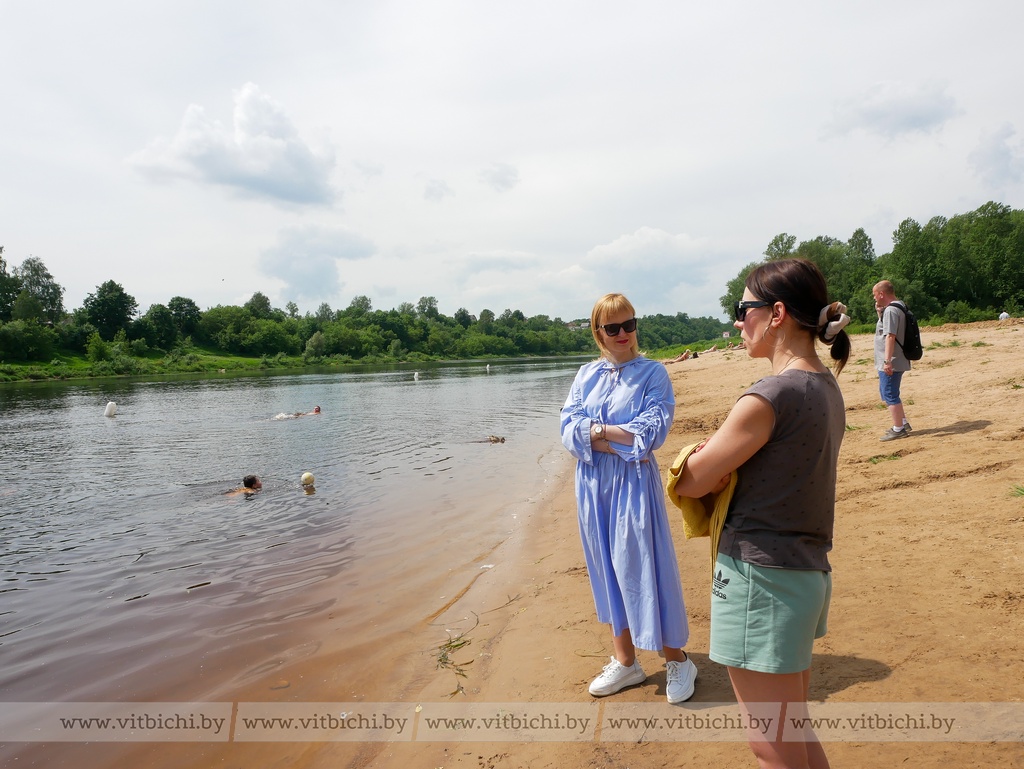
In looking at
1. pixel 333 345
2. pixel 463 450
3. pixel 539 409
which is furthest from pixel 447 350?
pixel 463 450

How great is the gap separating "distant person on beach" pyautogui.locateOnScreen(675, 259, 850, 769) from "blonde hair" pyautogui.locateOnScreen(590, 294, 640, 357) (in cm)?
160

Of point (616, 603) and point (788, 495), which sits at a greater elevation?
point (788, 495)

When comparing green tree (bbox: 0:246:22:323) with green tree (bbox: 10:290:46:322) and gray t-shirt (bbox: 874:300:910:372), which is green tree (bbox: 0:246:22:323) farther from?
gray t-shirt (bbox: 874:300:910:372)

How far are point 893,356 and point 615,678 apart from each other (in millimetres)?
7091

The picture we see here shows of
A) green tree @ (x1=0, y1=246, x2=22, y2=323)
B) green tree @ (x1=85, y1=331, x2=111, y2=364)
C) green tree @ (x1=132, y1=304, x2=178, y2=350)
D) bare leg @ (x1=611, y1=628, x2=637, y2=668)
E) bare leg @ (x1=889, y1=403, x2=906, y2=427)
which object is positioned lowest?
bare leg @ (x1=611, y1=628, x2=637, y2=668)

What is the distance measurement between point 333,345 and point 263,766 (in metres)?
120

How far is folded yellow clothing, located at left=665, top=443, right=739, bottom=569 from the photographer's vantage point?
2.15m

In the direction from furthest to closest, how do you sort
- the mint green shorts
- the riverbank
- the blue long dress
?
the blue long dress
the riverbank
the mint green shorts

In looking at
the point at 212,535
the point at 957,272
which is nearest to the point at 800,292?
the point at 212,535

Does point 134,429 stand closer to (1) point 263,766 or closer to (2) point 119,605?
(2) point 119,605

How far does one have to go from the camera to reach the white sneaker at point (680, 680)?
11.4ft

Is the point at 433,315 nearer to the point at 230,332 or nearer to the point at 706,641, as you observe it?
the point at 230,332

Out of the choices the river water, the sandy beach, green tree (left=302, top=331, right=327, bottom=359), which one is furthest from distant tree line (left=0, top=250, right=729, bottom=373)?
the sandy beach

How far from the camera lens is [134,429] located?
2428 centimetres
